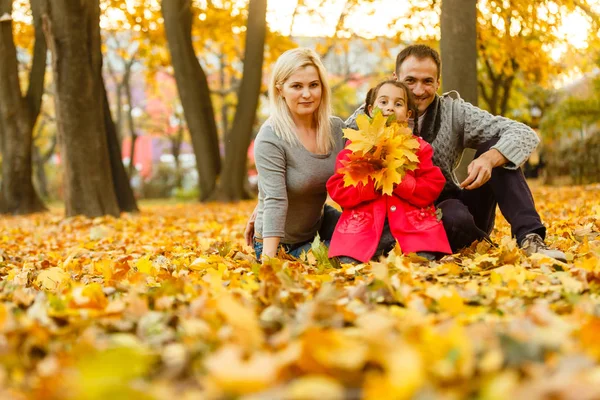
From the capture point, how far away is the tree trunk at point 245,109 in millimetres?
12578

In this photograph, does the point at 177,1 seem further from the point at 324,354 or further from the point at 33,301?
the point at 324,354

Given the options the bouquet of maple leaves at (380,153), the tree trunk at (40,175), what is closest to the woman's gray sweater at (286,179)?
the bouquet of maple leaves at (380,153)

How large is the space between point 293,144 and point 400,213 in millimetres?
788

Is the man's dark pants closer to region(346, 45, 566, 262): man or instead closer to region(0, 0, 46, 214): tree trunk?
region(346, 45, 566, 262): man

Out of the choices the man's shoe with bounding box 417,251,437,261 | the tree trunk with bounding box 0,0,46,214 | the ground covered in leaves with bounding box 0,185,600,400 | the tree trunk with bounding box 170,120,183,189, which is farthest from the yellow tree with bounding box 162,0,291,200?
the tree trunk with bounding box 170,120,183,189

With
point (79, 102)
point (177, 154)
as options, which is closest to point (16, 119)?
point (79, 102)

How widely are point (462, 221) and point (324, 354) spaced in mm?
2608

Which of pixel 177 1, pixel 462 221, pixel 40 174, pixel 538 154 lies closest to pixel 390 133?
pixel 462 221

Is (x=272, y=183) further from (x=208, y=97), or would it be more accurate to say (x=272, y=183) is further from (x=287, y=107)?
(x=208, y=97)

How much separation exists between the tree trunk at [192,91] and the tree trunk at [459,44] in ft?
23.3

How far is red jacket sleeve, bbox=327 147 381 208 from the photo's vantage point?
384 centimetres

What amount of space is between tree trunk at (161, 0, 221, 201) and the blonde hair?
31.4ft

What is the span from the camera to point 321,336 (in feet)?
5.31

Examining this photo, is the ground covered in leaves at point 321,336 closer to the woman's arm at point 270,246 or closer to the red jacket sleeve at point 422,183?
the red jacket sleeve at point 422,183
